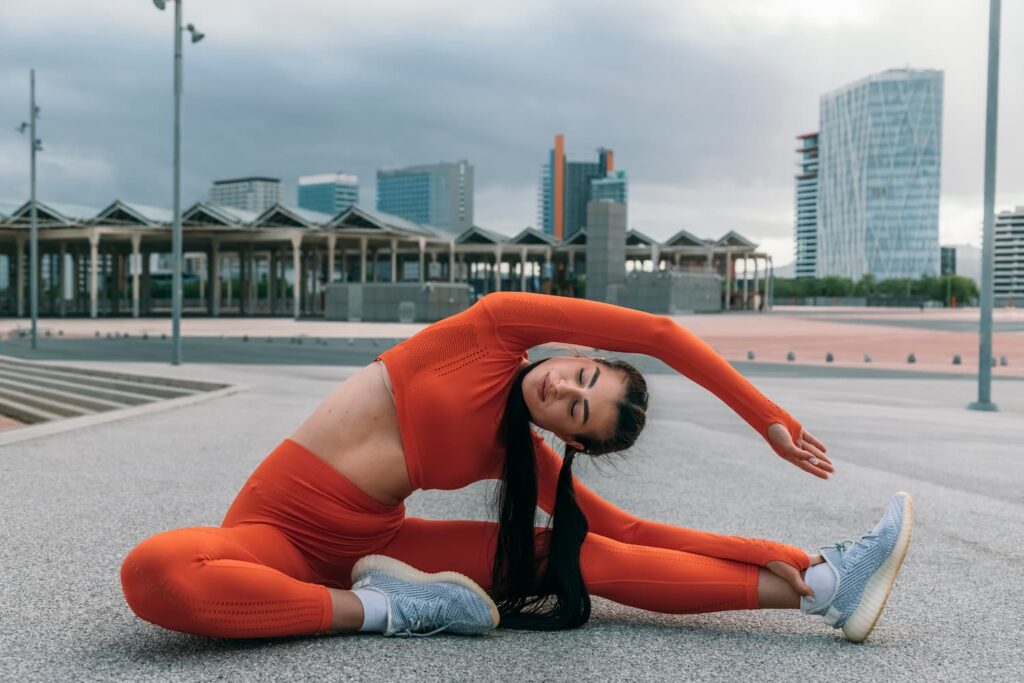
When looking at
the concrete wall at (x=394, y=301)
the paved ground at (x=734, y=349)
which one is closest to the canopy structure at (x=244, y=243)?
the concrete wall at (x=394, y=301)

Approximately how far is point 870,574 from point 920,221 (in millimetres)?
159504

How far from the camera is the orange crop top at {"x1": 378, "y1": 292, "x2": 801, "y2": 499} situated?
8.84 ft

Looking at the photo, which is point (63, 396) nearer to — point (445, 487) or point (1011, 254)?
point (445, 487)

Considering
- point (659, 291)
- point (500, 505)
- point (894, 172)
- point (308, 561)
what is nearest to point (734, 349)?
point (500, 505)

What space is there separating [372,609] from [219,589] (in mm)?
456

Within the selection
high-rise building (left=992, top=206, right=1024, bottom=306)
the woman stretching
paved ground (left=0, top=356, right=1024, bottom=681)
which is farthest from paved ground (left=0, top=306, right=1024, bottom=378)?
high-rise building (left=992, top=206, right=1024, bottom=306)

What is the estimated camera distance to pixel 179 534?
2.51 m

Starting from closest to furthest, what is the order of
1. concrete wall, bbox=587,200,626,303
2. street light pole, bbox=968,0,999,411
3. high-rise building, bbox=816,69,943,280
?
street light pole, bbox=968,0,999,411
concrete wall, bbox=587,200,626,303
high-rise building, bbox=816,69,943,280

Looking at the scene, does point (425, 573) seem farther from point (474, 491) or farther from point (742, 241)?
point (742, 241)

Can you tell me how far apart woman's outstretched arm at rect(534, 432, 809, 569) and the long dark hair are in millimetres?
63

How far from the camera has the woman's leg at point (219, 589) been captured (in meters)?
2.46

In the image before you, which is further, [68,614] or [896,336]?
[896,336]

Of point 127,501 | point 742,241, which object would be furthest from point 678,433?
point 742,241

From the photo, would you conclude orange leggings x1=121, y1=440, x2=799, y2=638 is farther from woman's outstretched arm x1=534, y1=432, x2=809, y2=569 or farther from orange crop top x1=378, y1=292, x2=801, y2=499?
orange crop top x1=378, y1=292, x2=801, y2=499
